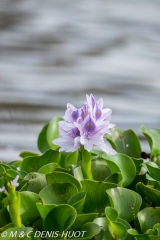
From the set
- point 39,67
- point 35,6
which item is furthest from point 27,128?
point 35,6

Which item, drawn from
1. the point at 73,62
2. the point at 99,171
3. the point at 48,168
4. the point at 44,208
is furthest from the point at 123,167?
the point at 73,62

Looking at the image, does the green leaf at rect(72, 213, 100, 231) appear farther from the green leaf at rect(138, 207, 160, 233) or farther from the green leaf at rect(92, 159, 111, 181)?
the green leaf at rect(92, 159, 111, 181)

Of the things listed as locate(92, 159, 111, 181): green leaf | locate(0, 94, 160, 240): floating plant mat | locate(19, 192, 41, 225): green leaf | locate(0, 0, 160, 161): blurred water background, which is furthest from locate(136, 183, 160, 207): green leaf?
locate(0, 0, 160, 161): blurred water background

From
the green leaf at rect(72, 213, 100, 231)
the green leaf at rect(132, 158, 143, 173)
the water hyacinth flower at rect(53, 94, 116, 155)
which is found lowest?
the green leaf at rect(72, 213, 100, 231)

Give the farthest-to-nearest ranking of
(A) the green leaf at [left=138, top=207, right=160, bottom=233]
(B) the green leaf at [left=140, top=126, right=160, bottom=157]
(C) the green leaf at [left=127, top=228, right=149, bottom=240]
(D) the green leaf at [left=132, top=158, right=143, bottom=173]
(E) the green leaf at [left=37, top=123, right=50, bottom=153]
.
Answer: (E) the green leaf at [left=37, top=123, right=50, bottom=153] < (B) the green leaf at [left=140, top=126, right=160, bottom=157] < (D) the green leaf at [left=132, top=158, right=143, bottom=173] < (A) the green leaf at [left=138, top=207, right=160, bottom=233] < (C) the green leaf at [left=127, top=228, right=149, bottom=240]

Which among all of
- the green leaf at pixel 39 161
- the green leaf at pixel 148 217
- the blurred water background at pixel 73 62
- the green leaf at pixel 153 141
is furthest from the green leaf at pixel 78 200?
the blurred water background at pixel 73 62
